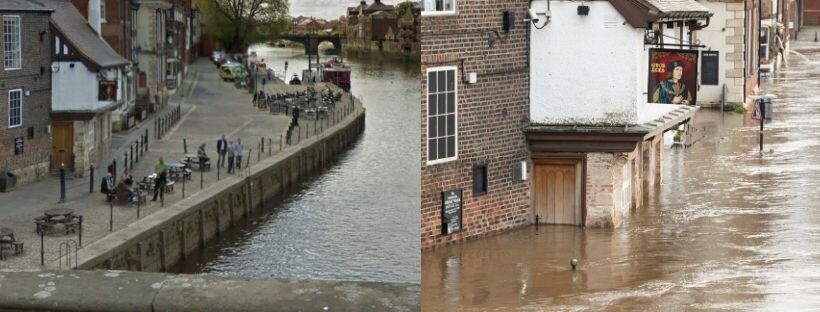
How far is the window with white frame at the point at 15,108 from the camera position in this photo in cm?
2741

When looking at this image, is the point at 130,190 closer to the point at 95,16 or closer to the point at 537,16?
the point at 537,16

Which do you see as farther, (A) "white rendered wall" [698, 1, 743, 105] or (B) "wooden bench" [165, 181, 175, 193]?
(A) "white rendered wall" [698, 1, 743, 105]

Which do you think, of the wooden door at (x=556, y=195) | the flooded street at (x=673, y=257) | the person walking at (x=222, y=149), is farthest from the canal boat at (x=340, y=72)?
the person walking at (x=222, y=149)

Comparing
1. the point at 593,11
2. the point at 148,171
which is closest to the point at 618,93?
the point at 593,11

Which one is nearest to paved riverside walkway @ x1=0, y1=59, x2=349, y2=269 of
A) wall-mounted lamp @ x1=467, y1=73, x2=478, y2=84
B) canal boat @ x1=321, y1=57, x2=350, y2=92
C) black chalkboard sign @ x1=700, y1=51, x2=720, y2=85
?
canal boat @ x1=321, y1=57, x2=350, y2=92

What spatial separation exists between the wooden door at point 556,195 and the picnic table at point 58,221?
25.2ft

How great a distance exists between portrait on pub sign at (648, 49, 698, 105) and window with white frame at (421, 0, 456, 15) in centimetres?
333

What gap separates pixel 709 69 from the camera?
25.8 m

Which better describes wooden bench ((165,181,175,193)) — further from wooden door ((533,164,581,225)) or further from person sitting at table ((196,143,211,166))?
wooden door ((533,164,581,225))

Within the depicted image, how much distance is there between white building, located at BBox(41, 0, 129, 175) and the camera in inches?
1125

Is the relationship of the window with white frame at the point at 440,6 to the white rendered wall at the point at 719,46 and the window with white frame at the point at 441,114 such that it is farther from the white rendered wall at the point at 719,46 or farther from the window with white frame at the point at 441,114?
the white rendered wall at the point at 719,46

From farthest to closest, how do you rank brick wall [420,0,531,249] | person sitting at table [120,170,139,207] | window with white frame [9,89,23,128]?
window with white frame [9,89,23,128]
person sitting at table [120,170,139,207]
brick wall [420,0,531,249]

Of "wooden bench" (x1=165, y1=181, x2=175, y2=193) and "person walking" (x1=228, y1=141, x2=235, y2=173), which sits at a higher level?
"person walking" (x1=228, y1=141, x2=235, y2=173)

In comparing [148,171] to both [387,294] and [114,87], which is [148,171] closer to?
[114,87]
